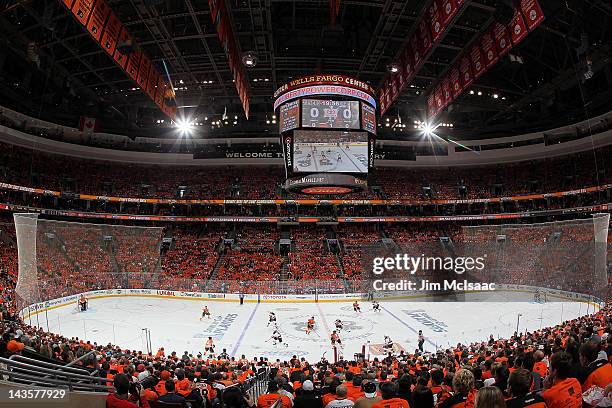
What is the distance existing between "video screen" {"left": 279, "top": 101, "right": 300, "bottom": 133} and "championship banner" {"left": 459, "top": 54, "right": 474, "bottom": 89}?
6847mm

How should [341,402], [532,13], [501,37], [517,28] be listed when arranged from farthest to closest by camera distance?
[501,37] < [517,28] < [532,13] < [341,402]

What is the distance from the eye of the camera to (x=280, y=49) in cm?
2097

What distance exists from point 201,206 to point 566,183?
32.4 meters

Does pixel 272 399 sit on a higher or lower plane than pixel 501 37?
lower

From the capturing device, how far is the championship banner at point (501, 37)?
1334 centimetres

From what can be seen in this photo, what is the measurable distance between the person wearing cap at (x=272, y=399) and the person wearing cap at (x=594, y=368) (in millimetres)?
2928

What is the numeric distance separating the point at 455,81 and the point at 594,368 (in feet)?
51.6

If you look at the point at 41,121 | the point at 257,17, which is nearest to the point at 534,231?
the point at 257,17

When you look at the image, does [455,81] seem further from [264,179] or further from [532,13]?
[264,179]

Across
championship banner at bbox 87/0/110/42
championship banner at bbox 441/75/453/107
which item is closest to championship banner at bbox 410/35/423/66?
championship banner at bbox 441/75/453/107

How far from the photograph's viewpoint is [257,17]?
1723cm

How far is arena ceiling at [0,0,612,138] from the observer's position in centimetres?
1706

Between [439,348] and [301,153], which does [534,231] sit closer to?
[439,348]

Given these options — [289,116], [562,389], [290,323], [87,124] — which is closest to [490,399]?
[562,389]
